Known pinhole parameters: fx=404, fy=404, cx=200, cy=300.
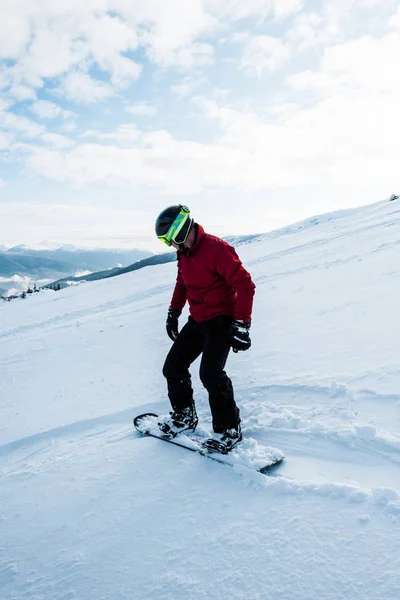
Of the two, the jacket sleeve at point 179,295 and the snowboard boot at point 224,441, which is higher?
the jacket sleeve at point 179,295

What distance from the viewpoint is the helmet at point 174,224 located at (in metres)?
3.45

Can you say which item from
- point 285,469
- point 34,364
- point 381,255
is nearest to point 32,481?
point 285,469

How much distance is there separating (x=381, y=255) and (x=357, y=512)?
8931mm

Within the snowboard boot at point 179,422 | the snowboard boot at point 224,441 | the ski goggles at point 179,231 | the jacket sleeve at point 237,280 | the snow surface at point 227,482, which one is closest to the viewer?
the snow surface at point 227,482

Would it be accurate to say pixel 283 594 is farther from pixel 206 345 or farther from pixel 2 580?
pixel 206 345

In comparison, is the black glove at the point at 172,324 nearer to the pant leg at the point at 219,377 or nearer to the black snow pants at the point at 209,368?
the black snow pants at the point at 209,368

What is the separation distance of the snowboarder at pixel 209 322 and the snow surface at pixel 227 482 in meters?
0.35

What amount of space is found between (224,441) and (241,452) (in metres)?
0.19

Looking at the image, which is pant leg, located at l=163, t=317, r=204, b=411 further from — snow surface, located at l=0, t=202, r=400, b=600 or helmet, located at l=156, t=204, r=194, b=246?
helmet, located at l=156, t=204, r=194, b=246

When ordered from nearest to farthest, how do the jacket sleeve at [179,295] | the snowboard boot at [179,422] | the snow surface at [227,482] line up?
the snow surface at [227,482] < the snowboard boot at [179,422] < the jacket sleeve at [179,295]

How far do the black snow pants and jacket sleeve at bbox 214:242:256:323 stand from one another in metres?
0.24

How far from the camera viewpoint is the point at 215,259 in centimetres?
339

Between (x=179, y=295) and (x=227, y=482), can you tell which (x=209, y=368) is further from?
(x=179, y=295)

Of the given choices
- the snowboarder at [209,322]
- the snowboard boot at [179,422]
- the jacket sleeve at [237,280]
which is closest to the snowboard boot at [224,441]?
the snowboarder at [209,322]
